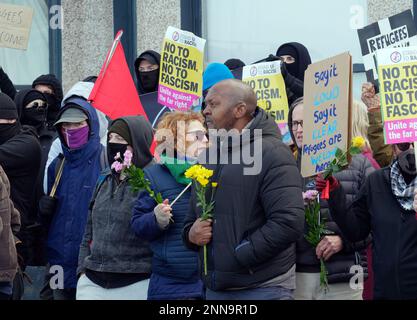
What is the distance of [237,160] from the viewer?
21.6 feet

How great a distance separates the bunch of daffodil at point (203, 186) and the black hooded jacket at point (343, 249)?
84 centimetres

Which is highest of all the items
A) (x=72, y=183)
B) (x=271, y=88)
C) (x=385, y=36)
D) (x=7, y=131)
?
(x=385, y=36)

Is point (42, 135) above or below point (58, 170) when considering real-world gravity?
above

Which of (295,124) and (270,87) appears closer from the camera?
(295,124)

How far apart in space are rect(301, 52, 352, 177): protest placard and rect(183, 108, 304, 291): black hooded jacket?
0.49 metres

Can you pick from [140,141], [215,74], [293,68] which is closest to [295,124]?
[140,141]

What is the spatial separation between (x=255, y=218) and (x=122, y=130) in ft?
5.69

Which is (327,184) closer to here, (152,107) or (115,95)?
(115,95)

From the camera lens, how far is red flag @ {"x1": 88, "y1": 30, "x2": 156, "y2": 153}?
909 centimetres

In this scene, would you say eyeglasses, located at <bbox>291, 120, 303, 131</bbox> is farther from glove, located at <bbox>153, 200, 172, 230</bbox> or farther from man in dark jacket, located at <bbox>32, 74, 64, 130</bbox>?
man in dark jacket, located at <bbox>32, 74, 64, 130</bbox>

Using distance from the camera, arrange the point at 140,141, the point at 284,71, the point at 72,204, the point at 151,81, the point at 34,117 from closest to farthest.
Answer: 1. the point at 140,141
2. the point at 72,204
3. the point at 284,71
4. the point at 34,117
5. the point at 151,81

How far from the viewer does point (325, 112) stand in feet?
23.5
